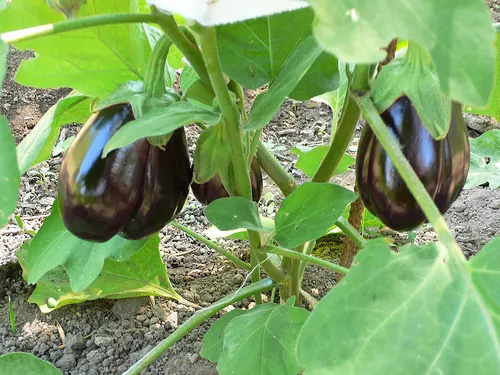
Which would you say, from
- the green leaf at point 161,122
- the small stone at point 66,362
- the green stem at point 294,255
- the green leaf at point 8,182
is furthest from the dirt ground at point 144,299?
the green leaf at point 8,182

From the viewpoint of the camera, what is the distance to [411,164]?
64 cm

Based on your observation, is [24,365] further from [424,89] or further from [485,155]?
[485,155]

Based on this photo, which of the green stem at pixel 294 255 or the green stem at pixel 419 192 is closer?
the green stem at pixel 419 192

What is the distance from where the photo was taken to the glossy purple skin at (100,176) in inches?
26.8

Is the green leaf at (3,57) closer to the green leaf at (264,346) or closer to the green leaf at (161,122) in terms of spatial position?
the green leaf at (161,122)

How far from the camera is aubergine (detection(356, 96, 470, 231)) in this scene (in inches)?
24.9

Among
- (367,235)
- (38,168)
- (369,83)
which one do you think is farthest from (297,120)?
(369,83)

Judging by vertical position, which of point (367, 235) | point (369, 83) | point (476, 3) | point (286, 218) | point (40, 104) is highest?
point (476, 3)

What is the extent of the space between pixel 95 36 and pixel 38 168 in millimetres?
1013

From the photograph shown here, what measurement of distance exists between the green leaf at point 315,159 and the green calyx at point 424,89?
0.43 m

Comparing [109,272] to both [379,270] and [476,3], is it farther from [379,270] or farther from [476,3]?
[476,3]

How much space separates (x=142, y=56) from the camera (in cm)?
82

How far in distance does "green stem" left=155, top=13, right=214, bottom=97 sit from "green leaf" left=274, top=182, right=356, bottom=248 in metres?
0.18

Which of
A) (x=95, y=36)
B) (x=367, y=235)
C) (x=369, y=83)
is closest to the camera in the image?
(x=369, y=83)
